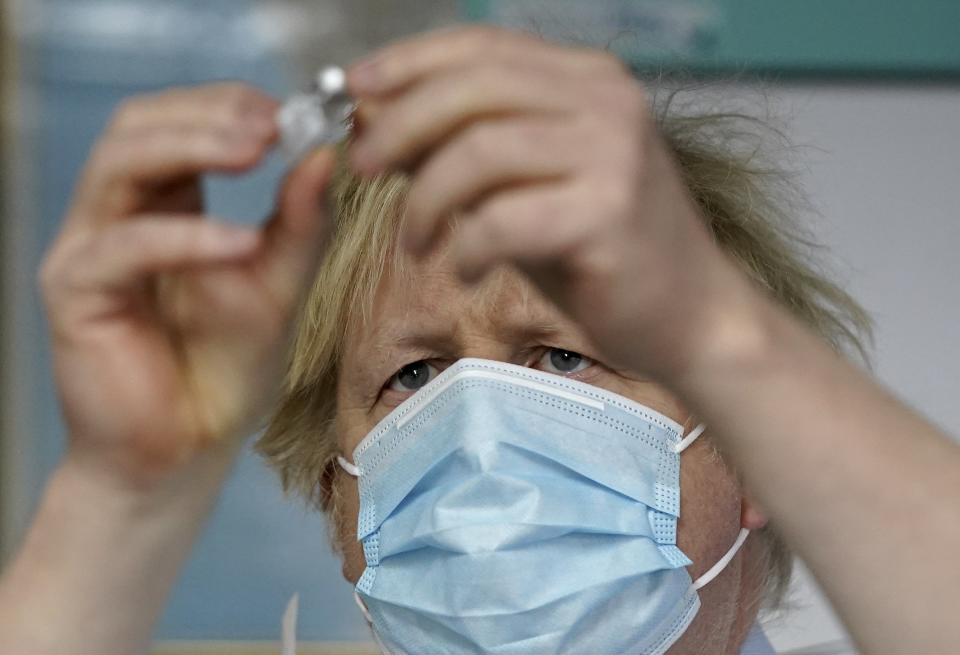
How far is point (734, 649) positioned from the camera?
3.63 feet

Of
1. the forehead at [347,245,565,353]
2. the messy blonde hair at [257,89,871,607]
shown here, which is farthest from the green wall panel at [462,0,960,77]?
the forehead at [347,245,565,353]

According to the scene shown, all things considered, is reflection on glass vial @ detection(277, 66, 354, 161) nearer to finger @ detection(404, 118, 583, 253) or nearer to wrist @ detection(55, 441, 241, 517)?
finger @ detection(404, 118, 583, 253)

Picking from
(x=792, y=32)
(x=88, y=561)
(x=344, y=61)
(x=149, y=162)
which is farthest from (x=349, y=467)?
(x=792, y=32)

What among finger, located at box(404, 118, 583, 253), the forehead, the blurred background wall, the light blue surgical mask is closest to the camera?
finger, located at box(404, 118, 583, 253)

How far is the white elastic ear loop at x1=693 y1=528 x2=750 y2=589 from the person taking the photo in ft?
3.22

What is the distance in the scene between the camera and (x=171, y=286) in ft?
2.06

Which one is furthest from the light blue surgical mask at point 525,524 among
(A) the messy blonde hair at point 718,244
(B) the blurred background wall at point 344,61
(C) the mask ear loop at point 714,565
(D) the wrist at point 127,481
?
(B) the blurred background wall at point 344,61

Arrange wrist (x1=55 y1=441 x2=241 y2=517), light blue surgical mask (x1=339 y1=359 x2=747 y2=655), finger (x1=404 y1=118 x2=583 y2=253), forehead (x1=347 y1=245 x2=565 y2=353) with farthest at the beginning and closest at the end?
forehead (x1=347 y1=245 x2=565 y2=353) < light blue surgical mask (x1=339 y1=359 x2=747 y2=655) < wrist (x1=55 y1=441 x2=241 y2=517) < finger (x1=404 y1=118 x2=583 y2=253)

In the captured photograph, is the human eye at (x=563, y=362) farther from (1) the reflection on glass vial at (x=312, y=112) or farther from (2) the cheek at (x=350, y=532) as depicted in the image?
(1) the reflection on glass vial at (x=312, y=112)

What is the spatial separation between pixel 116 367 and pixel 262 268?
3.5 inches

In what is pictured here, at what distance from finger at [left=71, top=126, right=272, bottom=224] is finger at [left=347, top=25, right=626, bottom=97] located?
58 mm

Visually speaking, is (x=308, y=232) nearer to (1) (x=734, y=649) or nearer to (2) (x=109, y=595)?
(2) (x=109, y=595)

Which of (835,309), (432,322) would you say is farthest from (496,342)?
(835,309)

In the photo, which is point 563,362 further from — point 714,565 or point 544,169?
point 544,169
